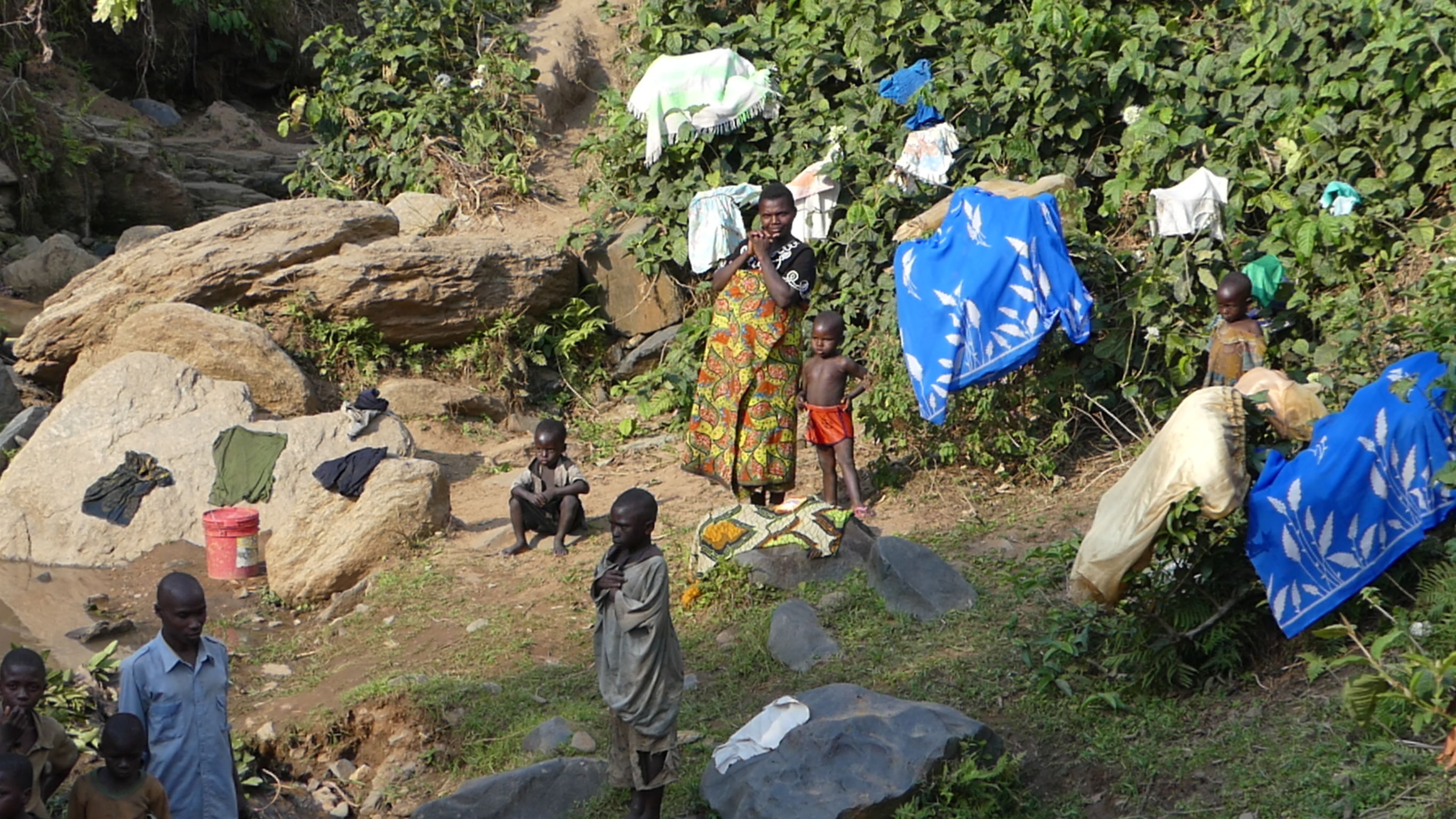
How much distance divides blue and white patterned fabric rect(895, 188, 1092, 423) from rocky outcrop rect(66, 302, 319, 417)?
4378mm

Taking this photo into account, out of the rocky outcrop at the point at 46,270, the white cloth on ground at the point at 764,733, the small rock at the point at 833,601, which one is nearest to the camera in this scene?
the white cloth on ground at the point at 764,733

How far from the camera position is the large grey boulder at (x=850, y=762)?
4.12 m

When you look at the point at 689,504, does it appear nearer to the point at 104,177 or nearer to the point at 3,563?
the point at 3,563

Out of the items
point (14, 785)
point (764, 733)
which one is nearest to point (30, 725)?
point (14, 785)

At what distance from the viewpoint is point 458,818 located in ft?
14.8

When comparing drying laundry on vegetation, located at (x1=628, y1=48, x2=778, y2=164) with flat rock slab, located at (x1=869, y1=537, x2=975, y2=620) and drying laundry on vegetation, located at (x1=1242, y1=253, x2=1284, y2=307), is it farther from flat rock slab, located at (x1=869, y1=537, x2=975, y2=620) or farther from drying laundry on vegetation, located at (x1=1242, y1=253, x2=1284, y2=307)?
flat rock slab, located at (x1=869, y1=537, x2=975, y2=620)

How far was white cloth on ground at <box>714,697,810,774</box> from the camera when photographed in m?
4.44

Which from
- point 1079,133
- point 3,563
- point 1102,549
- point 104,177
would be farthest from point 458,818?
point 104,177

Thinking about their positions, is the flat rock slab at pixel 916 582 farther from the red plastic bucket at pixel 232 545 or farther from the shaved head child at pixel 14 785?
the red plastic bucket at pixel 232 545

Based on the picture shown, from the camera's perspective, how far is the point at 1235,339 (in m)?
6.07

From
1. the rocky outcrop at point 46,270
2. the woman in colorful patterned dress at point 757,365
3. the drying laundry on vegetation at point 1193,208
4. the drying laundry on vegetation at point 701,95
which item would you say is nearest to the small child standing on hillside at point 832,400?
the woman in colorful patterned dress at point 757,365

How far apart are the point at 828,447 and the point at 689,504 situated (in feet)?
3.71

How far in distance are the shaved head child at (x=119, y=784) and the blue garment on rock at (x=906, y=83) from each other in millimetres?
6126

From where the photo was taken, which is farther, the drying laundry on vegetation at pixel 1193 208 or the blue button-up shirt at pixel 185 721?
the drying laundry on vegetation at pixel 1193 208
